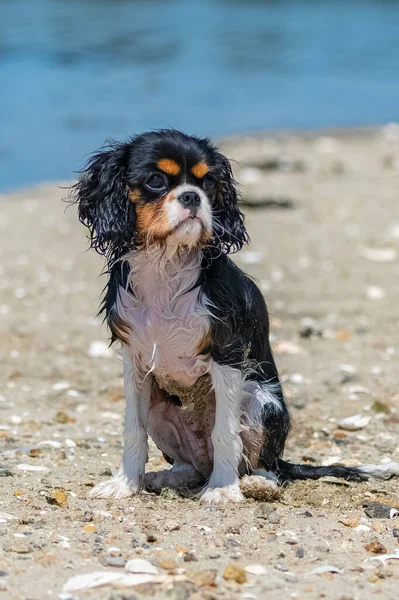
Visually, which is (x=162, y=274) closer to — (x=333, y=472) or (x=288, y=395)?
(x=333, y=472)

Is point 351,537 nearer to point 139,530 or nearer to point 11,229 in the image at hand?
point 139,530

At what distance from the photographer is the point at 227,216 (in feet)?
16.3

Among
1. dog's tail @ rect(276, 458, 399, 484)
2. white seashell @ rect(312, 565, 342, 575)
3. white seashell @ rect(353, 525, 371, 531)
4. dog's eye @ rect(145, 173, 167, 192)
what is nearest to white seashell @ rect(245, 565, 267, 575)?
white seashell @ rect(312, 565, 342, 575)

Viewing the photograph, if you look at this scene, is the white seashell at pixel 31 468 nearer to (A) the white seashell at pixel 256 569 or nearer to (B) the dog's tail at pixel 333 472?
(B) the dog's tail at pixel 333 472

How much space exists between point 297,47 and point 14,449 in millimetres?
27127

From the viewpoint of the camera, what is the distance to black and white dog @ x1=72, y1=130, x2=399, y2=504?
4.64 meters

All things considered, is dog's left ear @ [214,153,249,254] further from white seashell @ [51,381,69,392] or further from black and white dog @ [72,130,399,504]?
white seashell @ [51,381,69,392]

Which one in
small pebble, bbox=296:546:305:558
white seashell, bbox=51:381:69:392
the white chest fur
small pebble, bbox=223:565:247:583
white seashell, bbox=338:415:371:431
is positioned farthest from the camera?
white seashell, bbox=51:381:69:392

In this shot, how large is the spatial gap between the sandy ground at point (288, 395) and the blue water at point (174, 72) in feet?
16.3

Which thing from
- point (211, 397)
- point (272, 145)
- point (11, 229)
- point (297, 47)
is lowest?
point (211, 397)

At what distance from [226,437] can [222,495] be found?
27 cm

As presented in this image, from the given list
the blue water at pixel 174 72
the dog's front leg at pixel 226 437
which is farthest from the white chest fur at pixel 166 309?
the blue water at pixel 174 72

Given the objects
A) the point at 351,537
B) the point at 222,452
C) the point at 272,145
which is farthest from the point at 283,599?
the point at 272,145

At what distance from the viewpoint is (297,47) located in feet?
103
